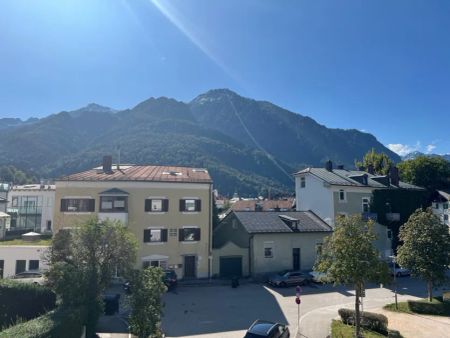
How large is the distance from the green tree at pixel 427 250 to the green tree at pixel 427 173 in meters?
46.5

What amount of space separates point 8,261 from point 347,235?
3507 centimetres

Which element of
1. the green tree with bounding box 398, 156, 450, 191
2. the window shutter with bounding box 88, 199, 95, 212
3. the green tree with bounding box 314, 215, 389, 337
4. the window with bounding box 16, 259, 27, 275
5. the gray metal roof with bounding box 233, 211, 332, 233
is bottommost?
the window with bounding box 16, 259, 27, 275

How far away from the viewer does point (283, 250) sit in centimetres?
3900

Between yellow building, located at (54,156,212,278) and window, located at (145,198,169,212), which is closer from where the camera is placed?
yellow building, located at (54,156,212,278)

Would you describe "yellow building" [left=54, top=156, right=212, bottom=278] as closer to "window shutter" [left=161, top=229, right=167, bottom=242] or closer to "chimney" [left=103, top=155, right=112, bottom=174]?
"window shutter" [left=161, top=229, right=167, bottom=242]

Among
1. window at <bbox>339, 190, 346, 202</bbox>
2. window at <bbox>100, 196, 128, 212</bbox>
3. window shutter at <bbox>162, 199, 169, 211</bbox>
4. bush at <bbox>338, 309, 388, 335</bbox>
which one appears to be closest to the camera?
bush at <bbox>338, 309, 388, 335</bbox>

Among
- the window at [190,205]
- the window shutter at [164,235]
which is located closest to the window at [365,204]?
the window at [190,205]

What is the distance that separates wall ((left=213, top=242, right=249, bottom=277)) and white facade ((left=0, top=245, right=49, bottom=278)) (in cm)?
1845

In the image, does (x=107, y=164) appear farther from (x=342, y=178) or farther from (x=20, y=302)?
(x=342, y=178)

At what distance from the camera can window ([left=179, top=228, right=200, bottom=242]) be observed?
122 feet

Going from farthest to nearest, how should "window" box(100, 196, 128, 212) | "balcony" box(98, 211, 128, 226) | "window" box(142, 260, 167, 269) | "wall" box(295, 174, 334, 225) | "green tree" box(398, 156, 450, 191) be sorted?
1. "green tree" box(398, 156, 450, 191)
2. "wall" box(295, 174, 334, 225)
3. "window" box(142, 260, 167, 269)
4. "window" box(100, 196, 128, 212)
5. "balcony" box(98, 211, 128, 226)

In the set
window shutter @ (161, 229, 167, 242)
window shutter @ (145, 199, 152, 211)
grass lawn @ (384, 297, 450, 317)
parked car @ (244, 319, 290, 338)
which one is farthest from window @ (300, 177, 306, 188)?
parked car @ (244, 319, 290, 338)

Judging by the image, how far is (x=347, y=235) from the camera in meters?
21.3

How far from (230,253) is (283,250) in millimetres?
6142
